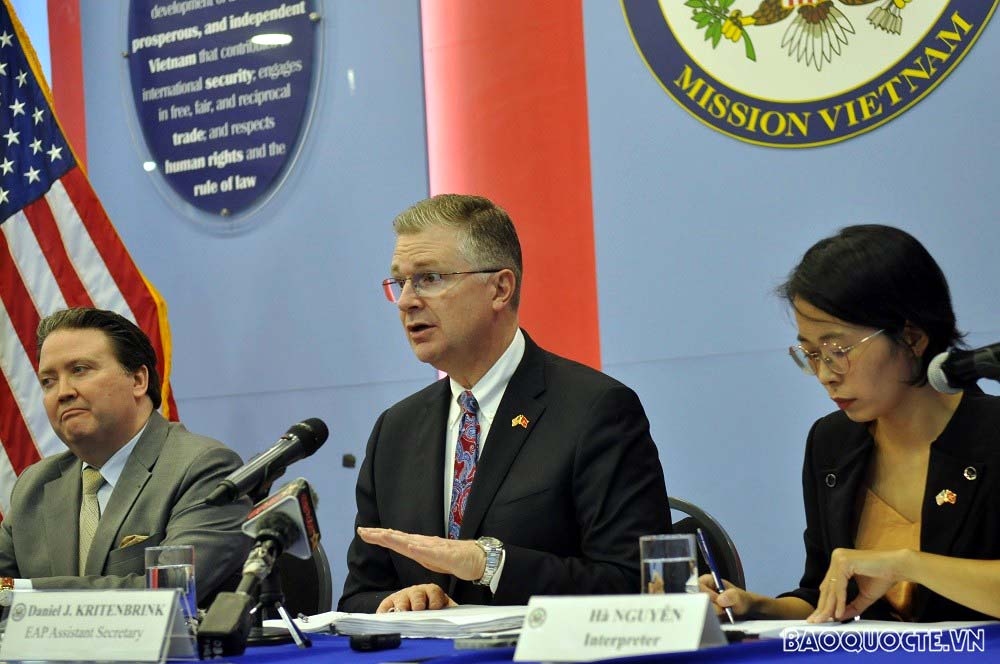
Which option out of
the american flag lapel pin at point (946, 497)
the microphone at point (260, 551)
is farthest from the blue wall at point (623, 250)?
the microphone at point (260, 551)

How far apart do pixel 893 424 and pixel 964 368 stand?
77 centimetres

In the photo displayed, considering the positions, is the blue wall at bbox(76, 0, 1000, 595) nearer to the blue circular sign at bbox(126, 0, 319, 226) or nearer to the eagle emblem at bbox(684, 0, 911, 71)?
the blue circular sign at bbox(126, 0, 319, 226)

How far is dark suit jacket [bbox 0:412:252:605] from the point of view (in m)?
2.90

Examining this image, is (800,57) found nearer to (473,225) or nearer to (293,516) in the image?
(473,225)

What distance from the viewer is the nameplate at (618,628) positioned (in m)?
1.48

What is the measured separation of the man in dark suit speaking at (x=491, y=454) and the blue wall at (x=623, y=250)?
94cm

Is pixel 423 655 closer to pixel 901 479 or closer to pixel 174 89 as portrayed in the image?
pixel 901 479

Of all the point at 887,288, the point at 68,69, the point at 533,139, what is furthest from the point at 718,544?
the point at 68,69

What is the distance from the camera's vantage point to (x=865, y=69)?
3.42m

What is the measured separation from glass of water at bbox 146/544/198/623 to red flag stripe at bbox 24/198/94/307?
2449mm

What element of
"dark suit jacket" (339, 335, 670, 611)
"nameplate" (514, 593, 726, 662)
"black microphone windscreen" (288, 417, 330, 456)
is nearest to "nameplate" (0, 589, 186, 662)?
"black microphone windscreen" (288, 417, 330, 456)

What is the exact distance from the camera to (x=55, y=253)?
4.41 meters

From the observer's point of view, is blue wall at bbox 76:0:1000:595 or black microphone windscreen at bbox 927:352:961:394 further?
blue wall at bbox 76:0:1000:595

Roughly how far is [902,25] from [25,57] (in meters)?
3.02
